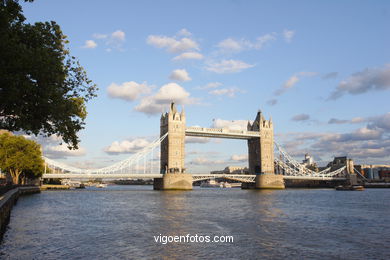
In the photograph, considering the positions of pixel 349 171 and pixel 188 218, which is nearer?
pixel 188 218

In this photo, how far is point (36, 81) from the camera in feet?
56.6

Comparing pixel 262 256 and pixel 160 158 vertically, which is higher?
pixel 160 158

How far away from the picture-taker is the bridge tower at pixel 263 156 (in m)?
111

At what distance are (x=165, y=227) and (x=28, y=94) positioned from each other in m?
12.1

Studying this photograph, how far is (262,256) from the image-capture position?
16.1 metres

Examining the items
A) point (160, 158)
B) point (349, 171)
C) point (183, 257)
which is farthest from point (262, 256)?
point (349, 171)

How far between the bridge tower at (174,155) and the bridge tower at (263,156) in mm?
27508

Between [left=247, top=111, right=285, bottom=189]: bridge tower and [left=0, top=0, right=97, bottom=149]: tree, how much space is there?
9521cm

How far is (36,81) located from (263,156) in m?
103

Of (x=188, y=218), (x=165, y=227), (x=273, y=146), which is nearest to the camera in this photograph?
(x=165, y=227)

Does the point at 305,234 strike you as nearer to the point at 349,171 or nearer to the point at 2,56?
the point at 2,56

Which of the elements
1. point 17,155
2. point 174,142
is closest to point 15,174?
point 17,155

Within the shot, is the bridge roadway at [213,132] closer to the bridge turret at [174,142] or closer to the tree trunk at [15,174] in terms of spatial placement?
the bridge turret at [174,142]

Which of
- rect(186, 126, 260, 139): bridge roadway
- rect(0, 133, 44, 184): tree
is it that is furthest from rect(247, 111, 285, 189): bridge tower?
rect(0, 133, 44, 184): tree
